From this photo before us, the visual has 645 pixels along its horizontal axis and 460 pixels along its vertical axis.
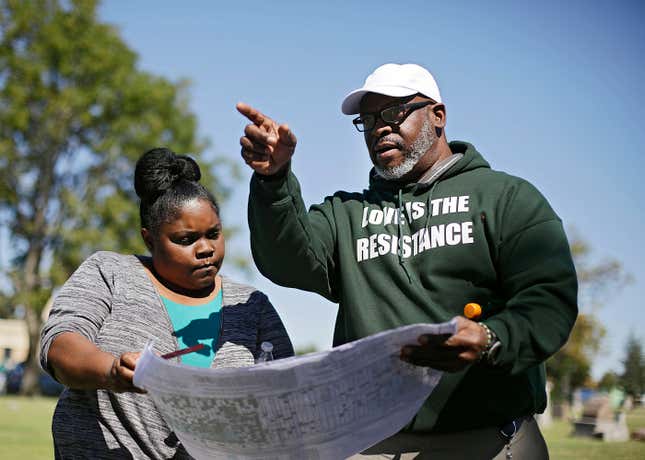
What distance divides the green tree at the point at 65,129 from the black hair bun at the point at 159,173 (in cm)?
2902

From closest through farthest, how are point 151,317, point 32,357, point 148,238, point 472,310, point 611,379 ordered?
point 472,310 → point 151,317 → point 148,238 → point 611,379 → point 32,357

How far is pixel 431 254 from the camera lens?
3.27 metres

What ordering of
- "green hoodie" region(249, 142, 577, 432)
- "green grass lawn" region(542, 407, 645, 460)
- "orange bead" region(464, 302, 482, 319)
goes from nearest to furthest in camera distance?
1. "orange bead" region(464, 302, 482, 319)
2. "green hoodie" region(249, 142, 577, 432)
3. "green grass lawn" region(542, 407, 645, 460)

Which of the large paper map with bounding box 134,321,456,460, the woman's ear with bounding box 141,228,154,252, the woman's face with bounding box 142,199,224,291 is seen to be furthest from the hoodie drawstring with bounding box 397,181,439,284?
the woman's ear with bounding box 141,228,154,252

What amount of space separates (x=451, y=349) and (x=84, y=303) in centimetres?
153

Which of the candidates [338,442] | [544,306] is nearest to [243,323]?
[338,442]

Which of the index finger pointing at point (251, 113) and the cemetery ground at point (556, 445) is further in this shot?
the cemetery ground at point (556, 445)

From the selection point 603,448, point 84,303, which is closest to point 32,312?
point 603,448

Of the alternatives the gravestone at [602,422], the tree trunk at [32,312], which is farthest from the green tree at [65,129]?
the gravestone at [602,422]

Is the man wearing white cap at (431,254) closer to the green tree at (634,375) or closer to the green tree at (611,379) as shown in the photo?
the green tree at (634,375)

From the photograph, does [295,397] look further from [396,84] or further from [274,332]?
[396,84]

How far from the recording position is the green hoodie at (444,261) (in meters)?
3.03

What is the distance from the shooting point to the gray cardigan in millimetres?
3248

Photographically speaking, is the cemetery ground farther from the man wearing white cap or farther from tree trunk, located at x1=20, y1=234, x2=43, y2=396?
tree trunk, located at x1=20, y1=234, x2=43, y2=396
